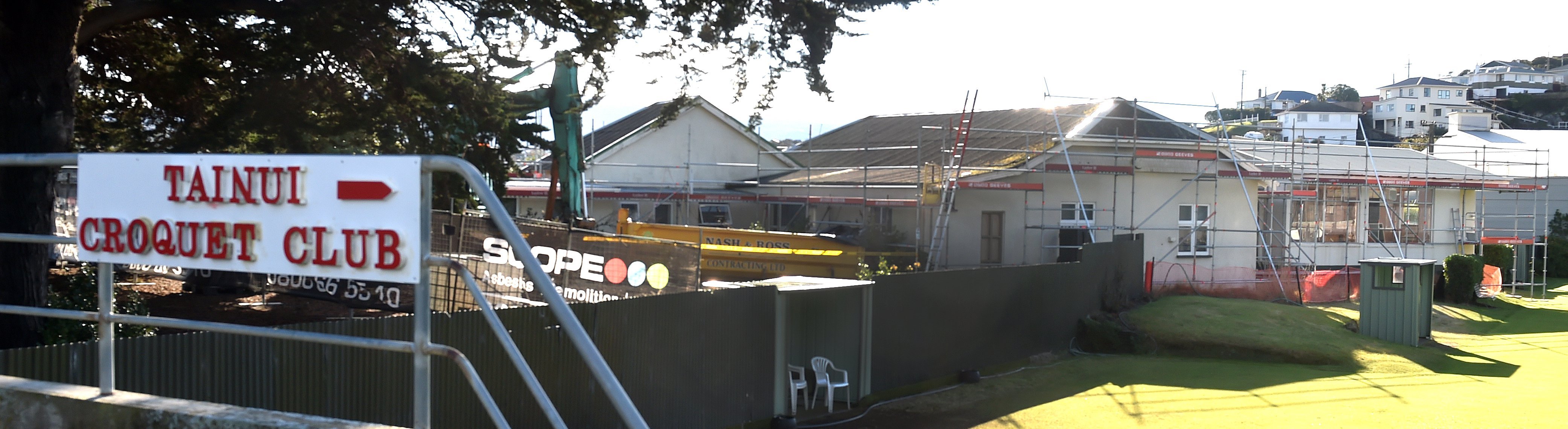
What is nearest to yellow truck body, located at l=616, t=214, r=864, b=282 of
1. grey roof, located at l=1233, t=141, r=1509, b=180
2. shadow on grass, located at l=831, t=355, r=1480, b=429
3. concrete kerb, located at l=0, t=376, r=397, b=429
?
shadow on grass, located at l=831, t=355, r=1480, b=429

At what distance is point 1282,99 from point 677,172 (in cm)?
10308

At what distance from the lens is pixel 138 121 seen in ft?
43.4

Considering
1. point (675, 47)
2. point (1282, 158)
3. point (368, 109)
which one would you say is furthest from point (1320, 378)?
point (1282, 158)

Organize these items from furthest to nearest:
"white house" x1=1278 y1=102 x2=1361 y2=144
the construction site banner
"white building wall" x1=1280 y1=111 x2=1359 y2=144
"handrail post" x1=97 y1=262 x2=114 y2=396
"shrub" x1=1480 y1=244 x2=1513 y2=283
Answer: "white house" x1=1278 y1=102 x2=1361 y2=144 < "white building wall" x1=1280 y1=111 x2=1359 y2=144 < "shrub" x1=1480 y1=244 x2=1513 y2=283 < the construction site banner < "handrail post" x1=97 y1=262 x2=114 y2=396

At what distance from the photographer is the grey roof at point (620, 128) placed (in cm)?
3681

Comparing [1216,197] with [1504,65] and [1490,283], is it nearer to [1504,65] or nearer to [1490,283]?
[1490,283]

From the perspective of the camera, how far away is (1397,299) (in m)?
17.2

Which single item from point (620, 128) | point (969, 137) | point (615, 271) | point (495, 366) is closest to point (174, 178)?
point (495, 366)

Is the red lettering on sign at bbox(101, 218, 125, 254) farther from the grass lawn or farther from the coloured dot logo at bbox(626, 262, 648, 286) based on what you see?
the coloured dot logo at bbox(626, 262, 648, 286)

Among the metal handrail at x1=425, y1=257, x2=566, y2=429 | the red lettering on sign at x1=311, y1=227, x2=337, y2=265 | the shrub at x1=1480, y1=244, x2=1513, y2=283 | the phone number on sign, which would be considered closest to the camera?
the metal handrail at x1=425, y1=257, x2=566, y2=429

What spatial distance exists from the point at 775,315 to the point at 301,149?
213 inches

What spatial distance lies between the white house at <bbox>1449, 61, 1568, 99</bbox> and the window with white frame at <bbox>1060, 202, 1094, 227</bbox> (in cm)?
9973

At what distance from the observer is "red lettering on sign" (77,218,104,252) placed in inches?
164

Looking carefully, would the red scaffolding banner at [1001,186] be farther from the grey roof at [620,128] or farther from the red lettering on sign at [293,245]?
the red lettering on sign at [293,245]
